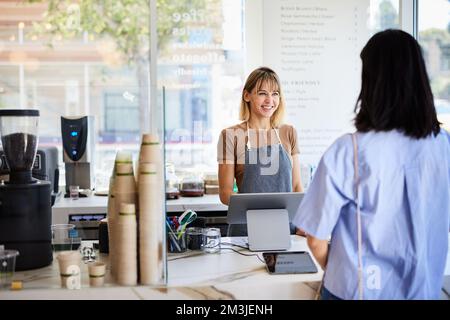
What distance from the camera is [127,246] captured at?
1.88 metres

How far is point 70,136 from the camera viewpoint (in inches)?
145

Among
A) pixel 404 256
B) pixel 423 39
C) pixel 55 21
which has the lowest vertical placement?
pixel 404 256

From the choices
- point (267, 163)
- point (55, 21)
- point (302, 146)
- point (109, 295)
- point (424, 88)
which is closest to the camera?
point (424, 88)

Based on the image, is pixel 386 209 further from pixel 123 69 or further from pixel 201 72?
pixel 123 69

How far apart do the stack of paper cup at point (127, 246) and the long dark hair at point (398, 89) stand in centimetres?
76

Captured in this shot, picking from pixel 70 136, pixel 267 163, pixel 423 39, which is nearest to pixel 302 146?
pixel 423 39

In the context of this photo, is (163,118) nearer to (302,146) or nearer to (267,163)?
(267,163)

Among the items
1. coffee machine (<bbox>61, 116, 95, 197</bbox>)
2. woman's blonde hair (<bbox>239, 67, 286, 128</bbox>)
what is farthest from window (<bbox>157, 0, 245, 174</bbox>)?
woman's blonde hair (<bbox>239, 67, 286, 128</bbox>)

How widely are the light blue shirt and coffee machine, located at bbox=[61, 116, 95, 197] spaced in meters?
2.24

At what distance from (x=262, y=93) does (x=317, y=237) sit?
4.89 feet

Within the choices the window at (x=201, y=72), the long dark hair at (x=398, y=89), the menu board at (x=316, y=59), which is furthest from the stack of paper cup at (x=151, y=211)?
the menu board at (x=316, y=59)

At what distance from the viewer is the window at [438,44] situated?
394 centimetres

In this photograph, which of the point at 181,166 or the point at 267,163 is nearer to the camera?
the point at 267,163

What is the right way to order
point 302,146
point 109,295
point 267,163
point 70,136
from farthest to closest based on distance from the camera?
point 302,146, point 70,136, point 267,163, point 109,295
